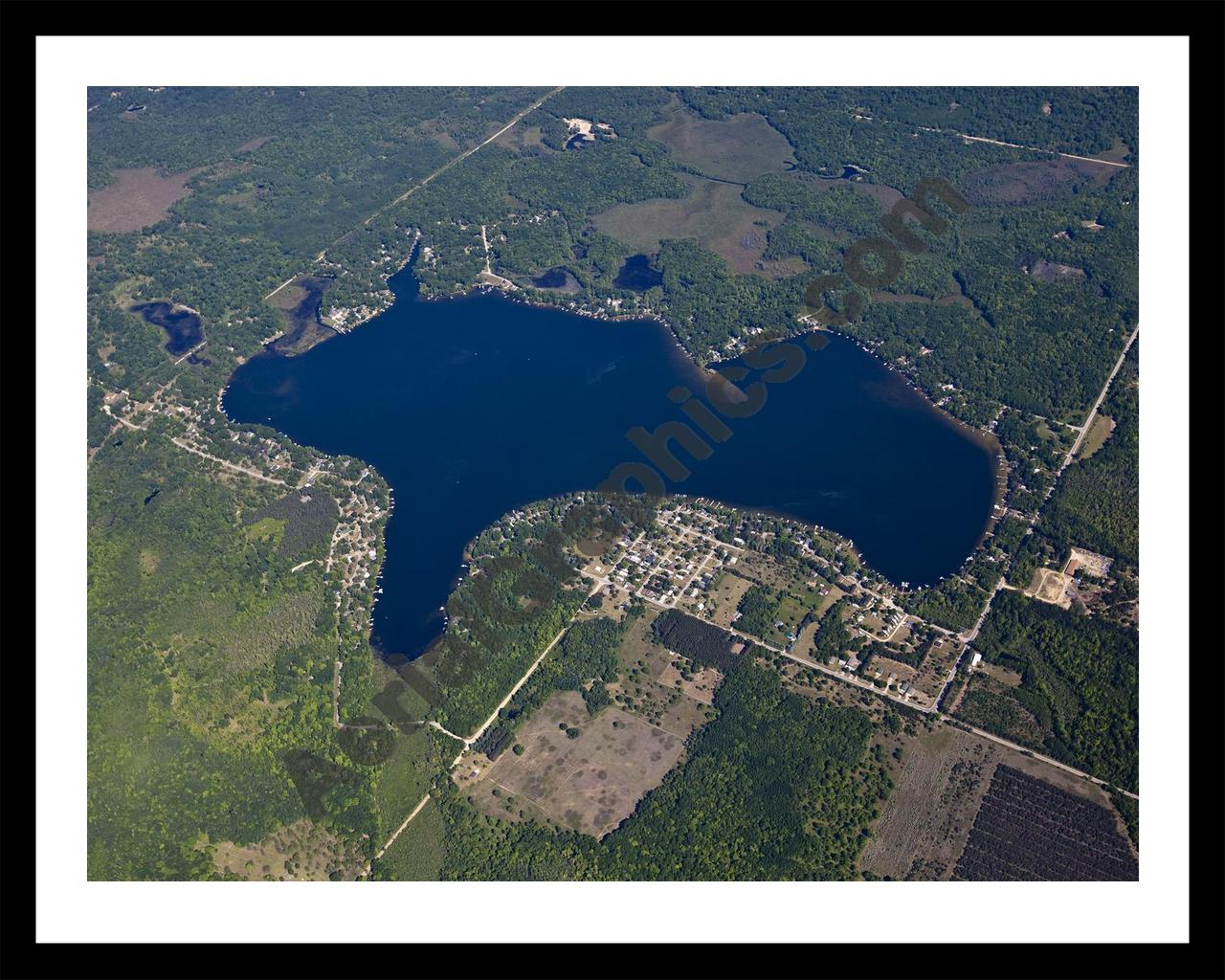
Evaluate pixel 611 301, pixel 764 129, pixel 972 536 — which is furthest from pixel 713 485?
pixel 764 129

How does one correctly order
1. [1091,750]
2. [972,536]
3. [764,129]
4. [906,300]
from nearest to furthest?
[1091,750] < [972,536] < [906,300] < [764,129]

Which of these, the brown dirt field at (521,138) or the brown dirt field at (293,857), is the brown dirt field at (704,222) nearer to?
the brown dirt field at (521,138)

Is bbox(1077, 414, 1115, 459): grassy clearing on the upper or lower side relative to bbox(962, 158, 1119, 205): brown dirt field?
lower

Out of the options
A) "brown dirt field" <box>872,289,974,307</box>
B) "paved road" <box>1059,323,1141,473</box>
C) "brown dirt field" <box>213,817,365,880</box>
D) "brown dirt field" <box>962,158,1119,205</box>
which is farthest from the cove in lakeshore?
"brown dirt field" <box>962,158,1119,205</box>

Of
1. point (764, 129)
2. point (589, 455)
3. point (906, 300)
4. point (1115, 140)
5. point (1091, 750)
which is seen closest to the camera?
point (1091, 750)

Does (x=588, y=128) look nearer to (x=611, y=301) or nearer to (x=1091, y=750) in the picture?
(x=611, y=301)

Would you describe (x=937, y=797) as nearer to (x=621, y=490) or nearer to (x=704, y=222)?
(x=621, y=490)

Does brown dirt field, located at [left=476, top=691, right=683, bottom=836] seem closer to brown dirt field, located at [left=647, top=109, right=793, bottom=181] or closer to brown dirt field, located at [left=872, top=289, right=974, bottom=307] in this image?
brown dirt field, located at [left=872, top=289, right=974, bottom=307]

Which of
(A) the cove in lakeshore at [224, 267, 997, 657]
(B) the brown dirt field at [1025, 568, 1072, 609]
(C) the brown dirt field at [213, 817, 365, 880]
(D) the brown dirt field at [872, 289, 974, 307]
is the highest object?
(D) the brown dirt field at [872, 289, 974, 307]
